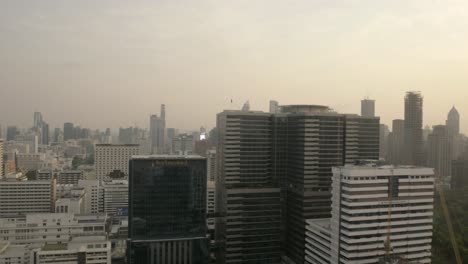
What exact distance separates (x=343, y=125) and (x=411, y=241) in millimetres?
9658

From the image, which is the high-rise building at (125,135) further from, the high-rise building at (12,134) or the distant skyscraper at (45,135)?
the high-rise building at (12,134)

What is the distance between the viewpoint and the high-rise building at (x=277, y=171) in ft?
82.4

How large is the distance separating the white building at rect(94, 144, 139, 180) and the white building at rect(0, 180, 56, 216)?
1398 centimetres

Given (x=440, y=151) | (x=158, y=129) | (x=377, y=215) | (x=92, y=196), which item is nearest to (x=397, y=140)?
(x=440, y=151)

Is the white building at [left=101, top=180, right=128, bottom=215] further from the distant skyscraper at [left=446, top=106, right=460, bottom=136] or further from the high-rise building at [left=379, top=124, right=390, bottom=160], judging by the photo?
the distant skyscraper at [left=446, top=106, right=460, bottom=136]

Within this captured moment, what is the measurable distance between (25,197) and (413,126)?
33699mm

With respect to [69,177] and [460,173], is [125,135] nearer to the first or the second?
[69,177]

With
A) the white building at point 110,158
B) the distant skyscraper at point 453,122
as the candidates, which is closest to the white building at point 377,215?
the distant skyscraper at point 453,122

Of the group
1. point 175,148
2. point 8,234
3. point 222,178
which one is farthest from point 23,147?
point 222,178

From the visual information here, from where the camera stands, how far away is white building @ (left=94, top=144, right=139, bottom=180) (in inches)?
2067

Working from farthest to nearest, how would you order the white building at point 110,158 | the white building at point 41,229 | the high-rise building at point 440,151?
the white building at point 110,158, the high-rise building at point 440,151, the white building at point 41,229

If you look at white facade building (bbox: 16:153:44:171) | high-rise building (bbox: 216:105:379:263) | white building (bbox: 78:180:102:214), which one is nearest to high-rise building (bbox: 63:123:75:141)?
white facade building (bbox: 16:153:44:171)

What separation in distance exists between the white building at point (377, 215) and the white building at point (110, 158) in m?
38.8

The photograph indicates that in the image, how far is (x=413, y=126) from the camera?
30.8 metres
